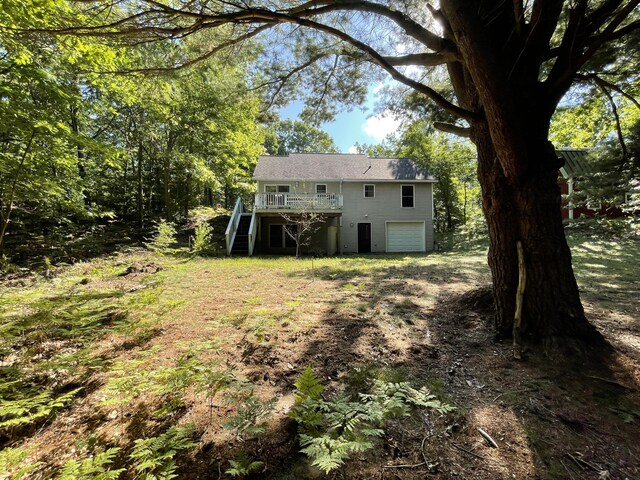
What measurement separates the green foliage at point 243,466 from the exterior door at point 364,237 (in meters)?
15.4

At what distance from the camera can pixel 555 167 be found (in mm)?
2918

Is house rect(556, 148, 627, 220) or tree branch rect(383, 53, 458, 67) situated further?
house rect(556, 148, 627, 220)

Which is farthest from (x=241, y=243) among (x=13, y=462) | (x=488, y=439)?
(x=488, y=439)

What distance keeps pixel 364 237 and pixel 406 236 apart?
2.51 m

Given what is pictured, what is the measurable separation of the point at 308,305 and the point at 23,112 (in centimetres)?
691

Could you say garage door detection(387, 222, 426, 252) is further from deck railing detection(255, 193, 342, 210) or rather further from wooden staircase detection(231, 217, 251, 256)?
wooden staircase detection(231, 217, 251, 256)

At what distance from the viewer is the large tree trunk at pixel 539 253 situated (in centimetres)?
276

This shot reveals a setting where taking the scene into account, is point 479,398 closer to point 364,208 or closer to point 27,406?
point 27,406

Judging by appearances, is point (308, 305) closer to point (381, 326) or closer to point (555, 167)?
point (381, 326)

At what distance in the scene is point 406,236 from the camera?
16.8 m

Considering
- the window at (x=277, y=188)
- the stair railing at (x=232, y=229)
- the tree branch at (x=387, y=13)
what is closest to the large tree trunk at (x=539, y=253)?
the tree branch at (x=387, y=13)

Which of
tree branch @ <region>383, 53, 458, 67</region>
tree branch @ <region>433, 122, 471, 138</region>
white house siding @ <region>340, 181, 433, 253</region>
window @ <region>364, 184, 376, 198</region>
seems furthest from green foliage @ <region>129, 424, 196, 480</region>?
window @ <region>364, 184, 376, 198</region>

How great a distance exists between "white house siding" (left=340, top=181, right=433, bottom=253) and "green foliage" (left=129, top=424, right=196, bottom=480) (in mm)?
14903

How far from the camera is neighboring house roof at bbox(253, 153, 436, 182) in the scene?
16.5m
